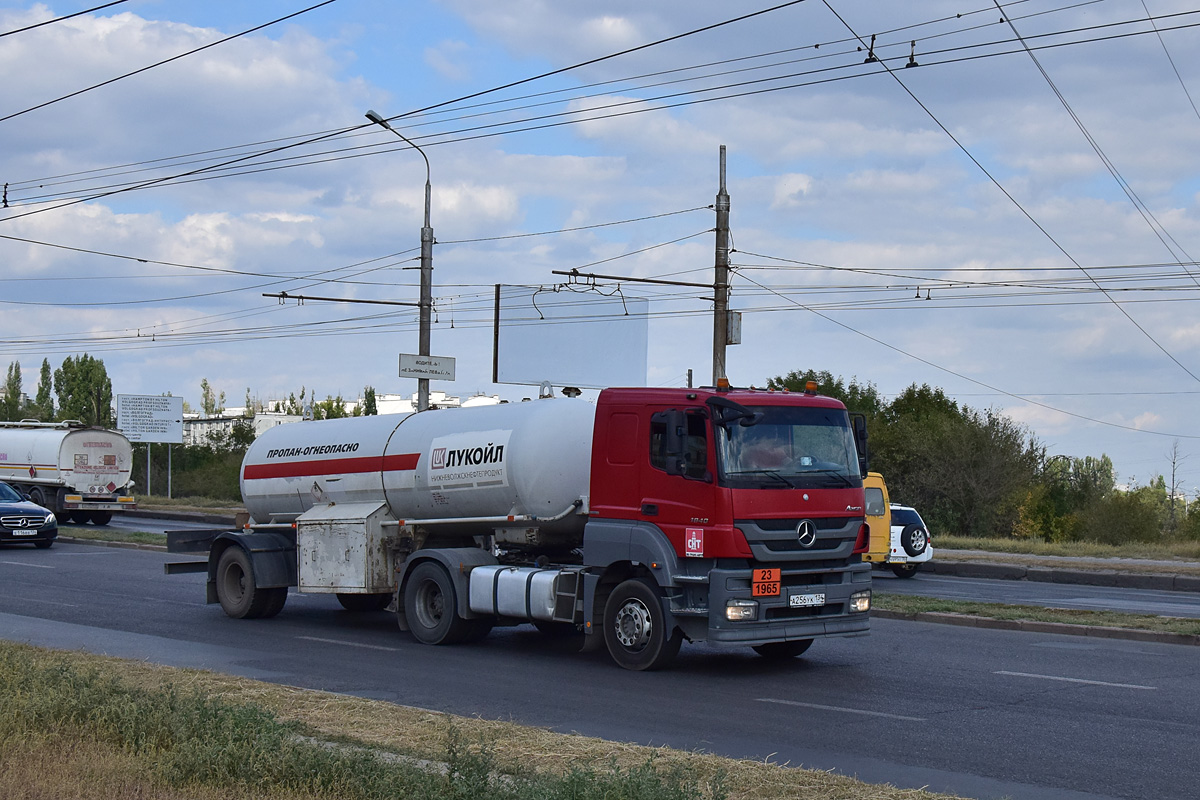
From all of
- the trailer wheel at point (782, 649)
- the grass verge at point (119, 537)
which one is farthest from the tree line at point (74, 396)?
the trailer wheel at point (782, 649)

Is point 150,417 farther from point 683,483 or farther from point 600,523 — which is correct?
point 683,483

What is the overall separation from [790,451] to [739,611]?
1.69 meters

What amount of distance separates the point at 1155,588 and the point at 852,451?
48.1ft

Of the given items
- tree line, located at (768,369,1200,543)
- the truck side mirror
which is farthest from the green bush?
the truck side mirror

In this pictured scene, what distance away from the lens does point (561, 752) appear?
769cm

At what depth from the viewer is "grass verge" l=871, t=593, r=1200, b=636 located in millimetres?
15242

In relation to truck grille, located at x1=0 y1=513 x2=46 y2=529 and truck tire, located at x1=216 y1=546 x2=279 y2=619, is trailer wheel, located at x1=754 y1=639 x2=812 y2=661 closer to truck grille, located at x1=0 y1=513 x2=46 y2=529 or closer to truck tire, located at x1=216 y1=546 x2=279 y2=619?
truck tire, located at x1=216 y1=546 x2=279 y2=619

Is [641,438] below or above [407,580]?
above

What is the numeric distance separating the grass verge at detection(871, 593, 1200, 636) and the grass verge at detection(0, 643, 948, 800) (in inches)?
378

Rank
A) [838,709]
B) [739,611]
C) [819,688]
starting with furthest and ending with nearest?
[739,611]
[819,688]
[838,709]

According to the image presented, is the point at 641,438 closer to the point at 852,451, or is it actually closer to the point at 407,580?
the point at 852,451

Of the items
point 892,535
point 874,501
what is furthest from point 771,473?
point 892,535

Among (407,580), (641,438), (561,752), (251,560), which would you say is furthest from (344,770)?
(251,560)

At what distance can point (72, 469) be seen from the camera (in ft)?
136
